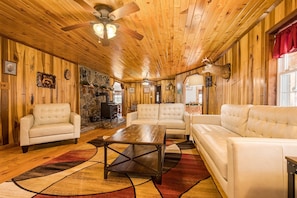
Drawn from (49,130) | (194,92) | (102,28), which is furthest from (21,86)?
(194,92)

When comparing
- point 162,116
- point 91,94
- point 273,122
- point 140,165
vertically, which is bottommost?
point 140,165

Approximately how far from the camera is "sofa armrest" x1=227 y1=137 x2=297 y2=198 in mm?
1324

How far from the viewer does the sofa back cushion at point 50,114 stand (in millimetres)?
3830

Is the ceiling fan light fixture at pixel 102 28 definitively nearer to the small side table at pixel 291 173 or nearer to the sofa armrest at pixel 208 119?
the small side table at pixel 291 173

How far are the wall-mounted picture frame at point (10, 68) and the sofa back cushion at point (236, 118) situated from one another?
4607 millimetres

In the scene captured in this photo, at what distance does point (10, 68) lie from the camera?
3588 mm

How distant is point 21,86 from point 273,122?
4837mm

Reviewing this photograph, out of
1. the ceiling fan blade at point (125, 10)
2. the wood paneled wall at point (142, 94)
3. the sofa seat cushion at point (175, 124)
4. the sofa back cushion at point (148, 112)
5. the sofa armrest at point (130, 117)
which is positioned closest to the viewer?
the ceiling fan blade at point (125, 10)

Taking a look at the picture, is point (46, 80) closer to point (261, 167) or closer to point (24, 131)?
point (24, 131)

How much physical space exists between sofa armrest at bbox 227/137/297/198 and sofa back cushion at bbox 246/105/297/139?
43cm

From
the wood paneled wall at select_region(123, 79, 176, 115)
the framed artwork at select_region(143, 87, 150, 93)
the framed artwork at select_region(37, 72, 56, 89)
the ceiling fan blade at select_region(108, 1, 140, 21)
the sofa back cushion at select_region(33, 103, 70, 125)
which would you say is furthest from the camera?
the framed artwork at select_region(143, 87, 150, 93)

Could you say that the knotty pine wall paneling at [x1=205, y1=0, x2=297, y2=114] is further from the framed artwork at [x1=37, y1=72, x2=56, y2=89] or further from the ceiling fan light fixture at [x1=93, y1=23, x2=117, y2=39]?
the framed artwork at [x1=37, y1=72, x2=56, y2=89]

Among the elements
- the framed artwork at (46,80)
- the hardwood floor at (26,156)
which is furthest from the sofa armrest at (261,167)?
the framed artwork at (46,80)

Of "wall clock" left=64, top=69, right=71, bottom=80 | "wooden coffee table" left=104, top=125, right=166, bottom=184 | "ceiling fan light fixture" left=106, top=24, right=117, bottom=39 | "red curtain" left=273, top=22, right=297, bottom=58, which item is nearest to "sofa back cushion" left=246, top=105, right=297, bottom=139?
"red curtain" left=273, top=22, right=297, bottom=58
